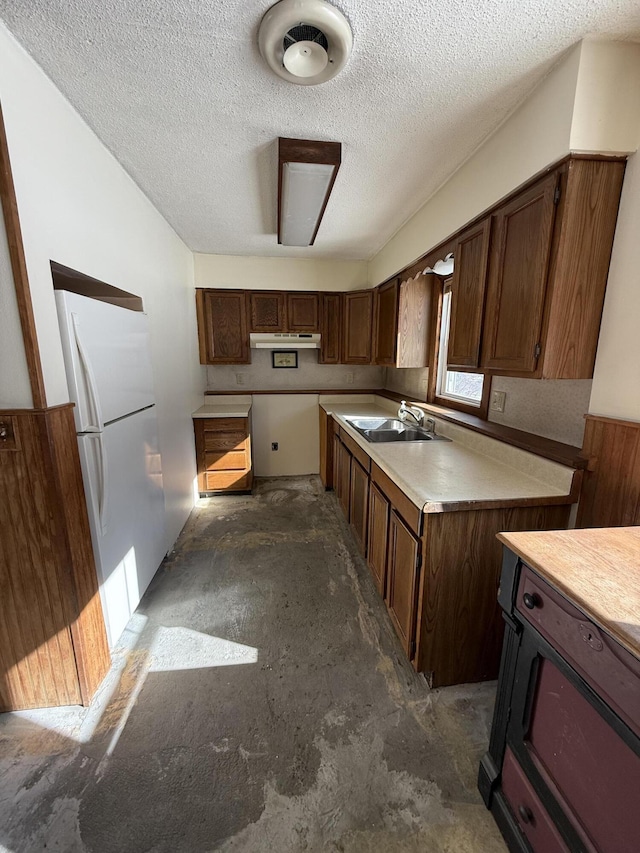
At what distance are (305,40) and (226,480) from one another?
3.13 m

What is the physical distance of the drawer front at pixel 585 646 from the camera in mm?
655

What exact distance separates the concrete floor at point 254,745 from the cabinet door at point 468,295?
1.52 m

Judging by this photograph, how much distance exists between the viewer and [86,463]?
1.43 meters

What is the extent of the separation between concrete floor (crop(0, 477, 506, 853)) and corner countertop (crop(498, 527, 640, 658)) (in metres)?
0.93

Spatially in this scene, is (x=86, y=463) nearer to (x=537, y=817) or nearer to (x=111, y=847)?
(x=111, y=847)

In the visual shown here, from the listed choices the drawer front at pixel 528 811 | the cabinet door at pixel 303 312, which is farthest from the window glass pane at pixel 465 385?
the drawer front at pixel 528 811

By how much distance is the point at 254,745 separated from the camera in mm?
1286

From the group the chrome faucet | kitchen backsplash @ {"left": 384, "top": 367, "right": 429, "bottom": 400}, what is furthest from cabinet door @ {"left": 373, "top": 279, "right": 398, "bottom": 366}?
the chrome faucet

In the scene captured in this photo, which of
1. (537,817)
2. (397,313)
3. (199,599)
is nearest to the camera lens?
(537,817)

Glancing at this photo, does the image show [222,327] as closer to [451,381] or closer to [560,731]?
[451,381]

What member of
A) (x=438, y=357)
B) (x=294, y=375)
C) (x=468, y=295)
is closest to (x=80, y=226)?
(x=468, y=295)

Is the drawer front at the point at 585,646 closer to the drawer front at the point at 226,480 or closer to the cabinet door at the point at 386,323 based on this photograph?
the cabinet door at the point at 386,323

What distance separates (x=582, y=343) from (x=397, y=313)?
5.64 ft

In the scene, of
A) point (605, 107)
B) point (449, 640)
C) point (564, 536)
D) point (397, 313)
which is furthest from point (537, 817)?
point (397, 313)
